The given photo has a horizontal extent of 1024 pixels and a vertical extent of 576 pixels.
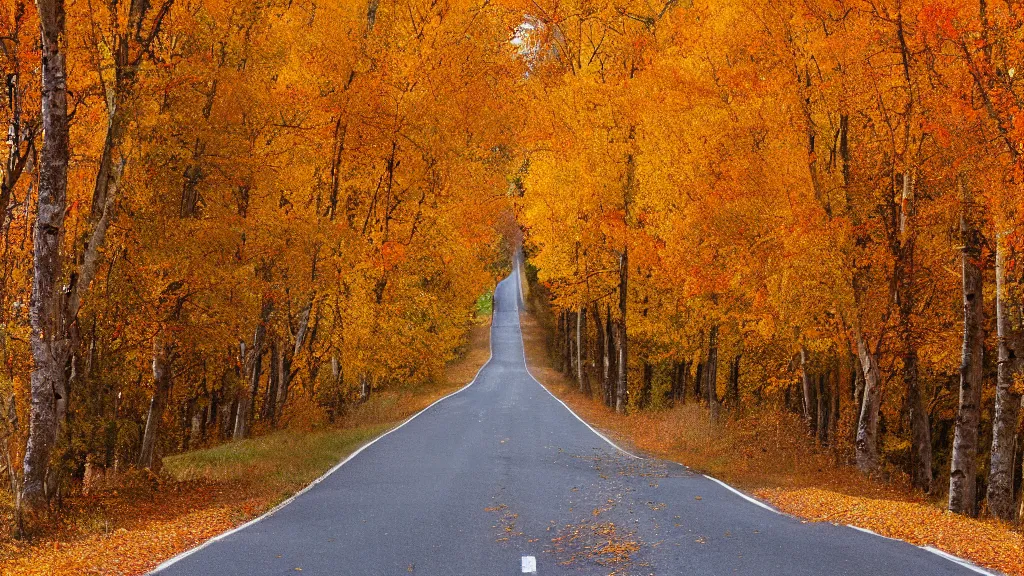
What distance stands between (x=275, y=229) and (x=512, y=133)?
13.2 m

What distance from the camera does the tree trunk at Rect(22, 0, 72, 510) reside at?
11.3 m

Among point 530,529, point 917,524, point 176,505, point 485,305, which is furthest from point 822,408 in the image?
point 485,305

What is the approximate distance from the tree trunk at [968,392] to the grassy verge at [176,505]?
37.1 feet

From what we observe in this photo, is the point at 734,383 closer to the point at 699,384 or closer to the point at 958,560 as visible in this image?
the point at 699,384

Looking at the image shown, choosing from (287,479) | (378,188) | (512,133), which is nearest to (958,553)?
(287,479)

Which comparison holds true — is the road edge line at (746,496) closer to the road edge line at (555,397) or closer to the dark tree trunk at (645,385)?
the road edge line at (555,397)

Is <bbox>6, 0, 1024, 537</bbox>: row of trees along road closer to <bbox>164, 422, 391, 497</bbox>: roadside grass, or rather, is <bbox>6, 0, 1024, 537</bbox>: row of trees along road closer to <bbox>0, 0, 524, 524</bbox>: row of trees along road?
<bbox>0, 0, 524, 524</bbox>: row of trees along road

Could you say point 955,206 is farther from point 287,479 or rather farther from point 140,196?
point 140,196

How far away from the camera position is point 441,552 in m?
9.26

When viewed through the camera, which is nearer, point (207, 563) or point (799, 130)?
point (207, 563)

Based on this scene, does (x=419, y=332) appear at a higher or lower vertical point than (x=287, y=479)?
higher

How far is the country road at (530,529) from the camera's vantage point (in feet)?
28.1

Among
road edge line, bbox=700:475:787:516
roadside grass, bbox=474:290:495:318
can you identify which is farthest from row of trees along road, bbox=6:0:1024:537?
roadside grass, bbox=474:290:495:318

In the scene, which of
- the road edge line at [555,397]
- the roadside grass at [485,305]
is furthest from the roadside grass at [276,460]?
the roadside grass at [485,305]
